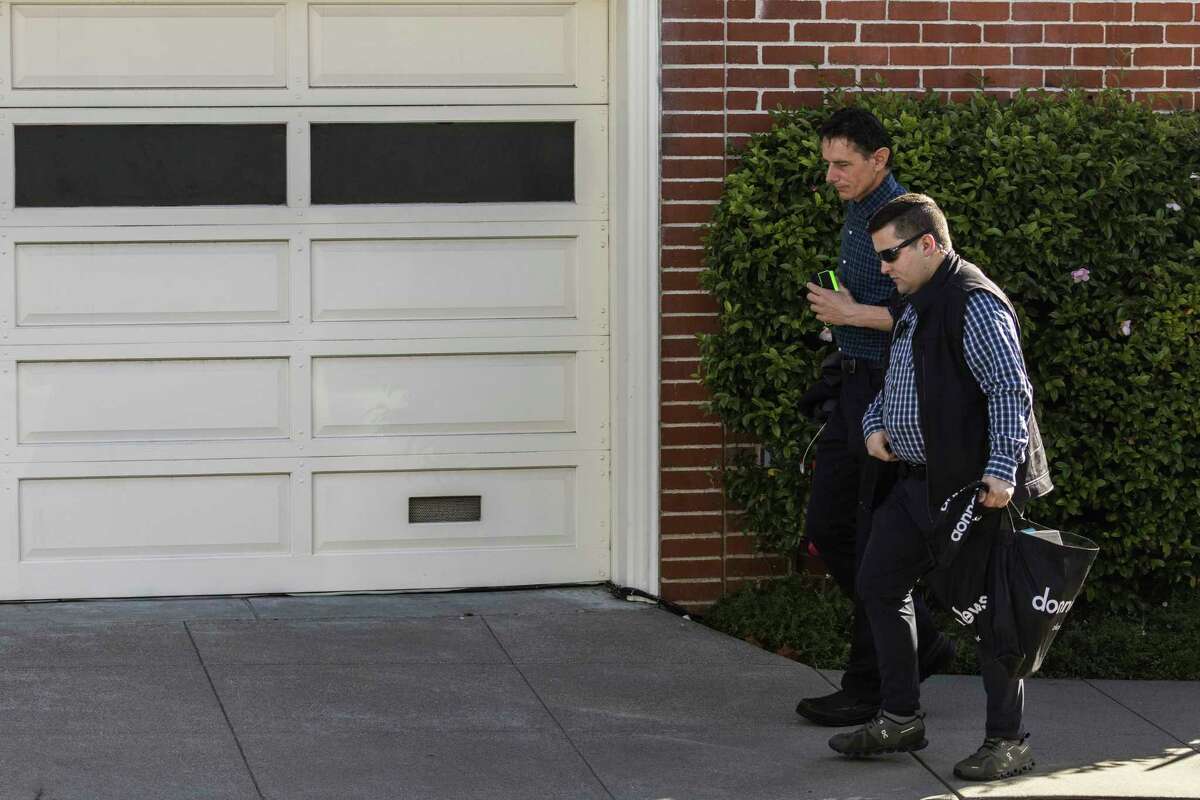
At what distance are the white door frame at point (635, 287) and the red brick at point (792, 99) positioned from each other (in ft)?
1.38

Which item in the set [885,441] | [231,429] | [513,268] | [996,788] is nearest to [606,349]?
[513,268]

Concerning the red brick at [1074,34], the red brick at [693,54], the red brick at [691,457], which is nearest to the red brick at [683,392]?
the red brick at [691,457]

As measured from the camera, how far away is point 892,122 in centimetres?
664

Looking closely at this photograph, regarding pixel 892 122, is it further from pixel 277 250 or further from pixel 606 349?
pixel 277 250

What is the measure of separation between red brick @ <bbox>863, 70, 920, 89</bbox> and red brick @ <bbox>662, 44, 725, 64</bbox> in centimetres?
58

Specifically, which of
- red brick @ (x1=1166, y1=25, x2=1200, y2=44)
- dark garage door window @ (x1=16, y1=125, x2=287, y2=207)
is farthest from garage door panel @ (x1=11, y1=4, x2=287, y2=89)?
red brick @ (x1=1166, y1=25, x2=1200, y2=44)

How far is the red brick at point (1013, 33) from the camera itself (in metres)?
7.02

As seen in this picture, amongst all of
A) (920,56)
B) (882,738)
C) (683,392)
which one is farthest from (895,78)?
(882,738)

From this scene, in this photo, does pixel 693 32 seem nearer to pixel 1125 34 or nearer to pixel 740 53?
pixel 740 53

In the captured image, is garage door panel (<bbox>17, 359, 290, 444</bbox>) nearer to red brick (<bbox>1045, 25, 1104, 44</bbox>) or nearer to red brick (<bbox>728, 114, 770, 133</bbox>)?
red brick (<bbox>728, 114, 770, 133</bbox>)

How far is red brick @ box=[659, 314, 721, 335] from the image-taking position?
6.94 meters

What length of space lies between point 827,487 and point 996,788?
1.04 metres

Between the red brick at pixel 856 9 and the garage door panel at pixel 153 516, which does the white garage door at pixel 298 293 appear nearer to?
the garage door panel at pixel 153 516

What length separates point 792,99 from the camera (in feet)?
22.7
